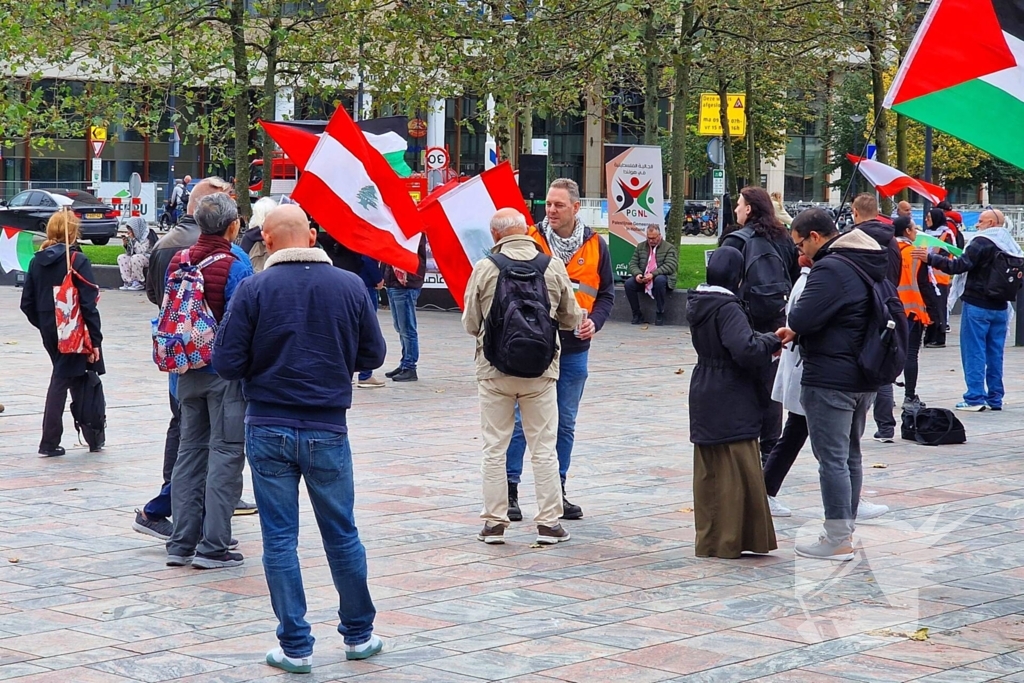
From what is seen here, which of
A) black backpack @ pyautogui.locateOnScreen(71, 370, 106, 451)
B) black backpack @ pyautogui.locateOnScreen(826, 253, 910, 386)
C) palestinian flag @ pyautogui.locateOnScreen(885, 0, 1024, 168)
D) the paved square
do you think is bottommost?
the paved square

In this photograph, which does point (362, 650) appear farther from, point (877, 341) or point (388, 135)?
point (388, 135)

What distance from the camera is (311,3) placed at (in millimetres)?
23766

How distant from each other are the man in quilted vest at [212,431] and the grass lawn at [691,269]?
14551 mm

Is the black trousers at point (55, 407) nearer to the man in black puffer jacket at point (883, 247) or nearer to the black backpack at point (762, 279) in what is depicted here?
the black backpack at point (762, 279)

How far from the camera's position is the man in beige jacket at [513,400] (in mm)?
7488

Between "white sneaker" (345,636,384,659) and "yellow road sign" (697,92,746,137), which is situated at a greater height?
"yellow road sign" (697,92,746,137)

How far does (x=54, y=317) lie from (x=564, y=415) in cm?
406

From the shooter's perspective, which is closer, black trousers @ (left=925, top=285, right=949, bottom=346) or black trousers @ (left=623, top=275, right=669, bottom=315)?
black trousers @ (left=925, top=285, right=949, bottom=346)

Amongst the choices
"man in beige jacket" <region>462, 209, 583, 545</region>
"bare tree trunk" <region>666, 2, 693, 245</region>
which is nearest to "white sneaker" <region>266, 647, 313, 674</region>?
"man in beige jacket" <region>462, 209, 583, 545</region>

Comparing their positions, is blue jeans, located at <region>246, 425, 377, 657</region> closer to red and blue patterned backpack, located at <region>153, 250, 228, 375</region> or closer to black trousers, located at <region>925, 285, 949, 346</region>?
red and blue patterned backpack, located at <region>153, 250, 228, 375</region>

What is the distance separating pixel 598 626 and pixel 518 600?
53 cm

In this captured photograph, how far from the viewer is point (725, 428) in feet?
23.9

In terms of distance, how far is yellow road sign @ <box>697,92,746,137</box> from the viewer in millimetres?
32062

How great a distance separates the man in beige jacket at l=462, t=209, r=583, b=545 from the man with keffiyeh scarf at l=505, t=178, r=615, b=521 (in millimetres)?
482
